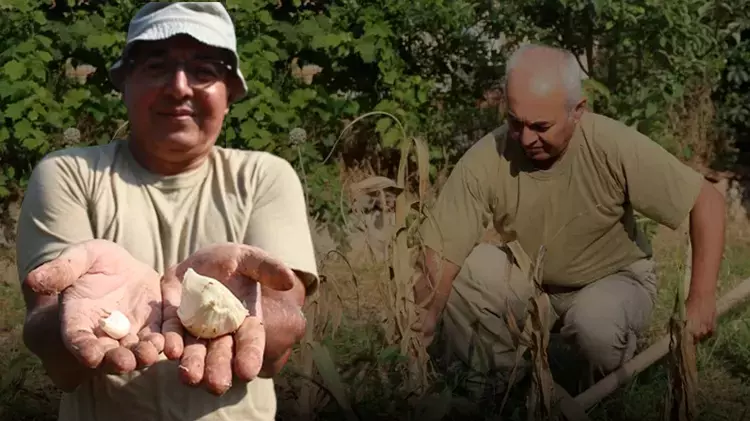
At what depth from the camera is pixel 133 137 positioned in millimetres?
2277

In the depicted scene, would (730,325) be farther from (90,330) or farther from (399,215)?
(90,330)

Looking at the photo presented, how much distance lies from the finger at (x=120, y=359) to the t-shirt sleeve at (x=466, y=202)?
2182mm

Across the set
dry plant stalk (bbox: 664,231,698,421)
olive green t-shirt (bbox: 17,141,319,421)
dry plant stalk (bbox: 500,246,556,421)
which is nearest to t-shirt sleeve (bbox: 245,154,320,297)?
olive green t-shirt (bbox: 17,141,319,421)

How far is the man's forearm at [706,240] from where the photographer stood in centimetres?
385

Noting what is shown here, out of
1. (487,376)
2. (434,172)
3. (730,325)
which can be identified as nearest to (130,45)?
(487,376)

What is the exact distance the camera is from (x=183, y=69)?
2.20 m

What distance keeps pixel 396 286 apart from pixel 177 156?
1298 millimetres

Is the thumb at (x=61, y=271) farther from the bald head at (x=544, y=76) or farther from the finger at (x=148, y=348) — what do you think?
the bald head at (x=544, y=76)

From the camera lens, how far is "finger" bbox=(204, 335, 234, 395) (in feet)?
6.22

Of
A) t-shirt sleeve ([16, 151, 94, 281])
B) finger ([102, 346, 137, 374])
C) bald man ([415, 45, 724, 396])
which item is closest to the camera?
finger ([102, 346, 137, 374])

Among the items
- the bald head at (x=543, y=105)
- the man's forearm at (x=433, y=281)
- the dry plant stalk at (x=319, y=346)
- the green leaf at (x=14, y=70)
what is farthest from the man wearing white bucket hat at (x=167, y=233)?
the green leaf at (x=14, y=70)

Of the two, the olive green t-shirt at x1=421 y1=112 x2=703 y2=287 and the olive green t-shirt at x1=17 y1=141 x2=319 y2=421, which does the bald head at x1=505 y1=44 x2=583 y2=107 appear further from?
the olive green t-shirt at x1=17 y1=141 x2=319 y2=421

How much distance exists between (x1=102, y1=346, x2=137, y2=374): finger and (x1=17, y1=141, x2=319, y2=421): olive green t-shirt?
0.25 meters

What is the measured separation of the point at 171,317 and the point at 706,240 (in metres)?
2.27
